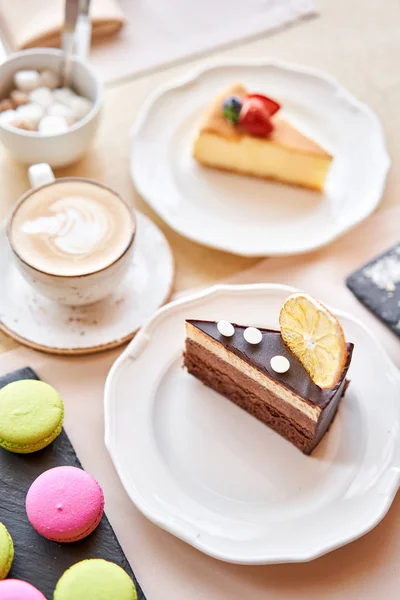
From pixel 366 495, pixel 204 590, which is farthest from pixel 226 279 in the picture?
pixel 204 590

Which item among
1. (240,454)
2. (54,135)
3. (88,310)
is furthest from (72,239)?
(240,454)

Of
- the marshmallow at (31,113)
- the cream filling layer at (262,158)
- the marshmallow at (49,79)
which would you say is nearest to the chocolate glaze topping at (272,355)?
the cream filling layer at (262,158)

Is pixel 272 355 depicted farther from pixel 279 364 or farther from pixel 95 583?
pixel 95 583

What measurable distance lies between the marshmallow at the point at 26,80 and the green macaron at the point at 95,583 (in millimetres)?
1237

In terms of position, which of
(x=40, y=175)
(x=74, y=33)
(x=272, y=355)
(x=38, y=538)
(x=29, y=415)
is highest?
(x=74, y=33)

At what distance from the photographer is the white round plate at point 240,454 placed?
130 cm

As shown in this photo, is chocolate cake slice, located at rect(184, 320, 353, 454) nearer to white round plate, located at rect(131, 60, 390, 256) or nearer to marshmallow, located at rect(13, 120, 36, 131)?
white round plate, located at rect(131, 60, 390, 256)

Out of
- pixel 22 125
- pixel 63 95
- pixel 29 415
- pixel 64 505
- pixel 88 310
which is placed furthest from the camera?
pixel 63 95

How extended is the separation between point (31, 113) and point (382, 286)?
39.0 inches

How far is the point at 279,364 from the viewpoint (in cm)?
137

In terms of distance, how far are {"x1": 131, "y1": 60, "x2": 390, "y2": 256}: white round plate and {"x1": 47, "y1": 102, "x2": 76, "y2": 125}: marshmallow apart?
0.18m

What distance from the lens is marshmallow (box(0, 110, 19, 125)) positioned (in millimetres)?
1754

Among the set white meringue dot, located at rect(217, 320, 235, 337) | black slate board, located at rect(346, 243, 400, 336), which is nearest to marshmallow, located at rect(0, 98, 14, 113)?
white meringue dot, located at rect(217, 320, 235, 337)

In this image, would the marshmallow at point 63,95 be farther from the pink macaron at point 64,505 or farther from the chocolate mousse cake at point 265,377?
the pink macaron at point 64,505
